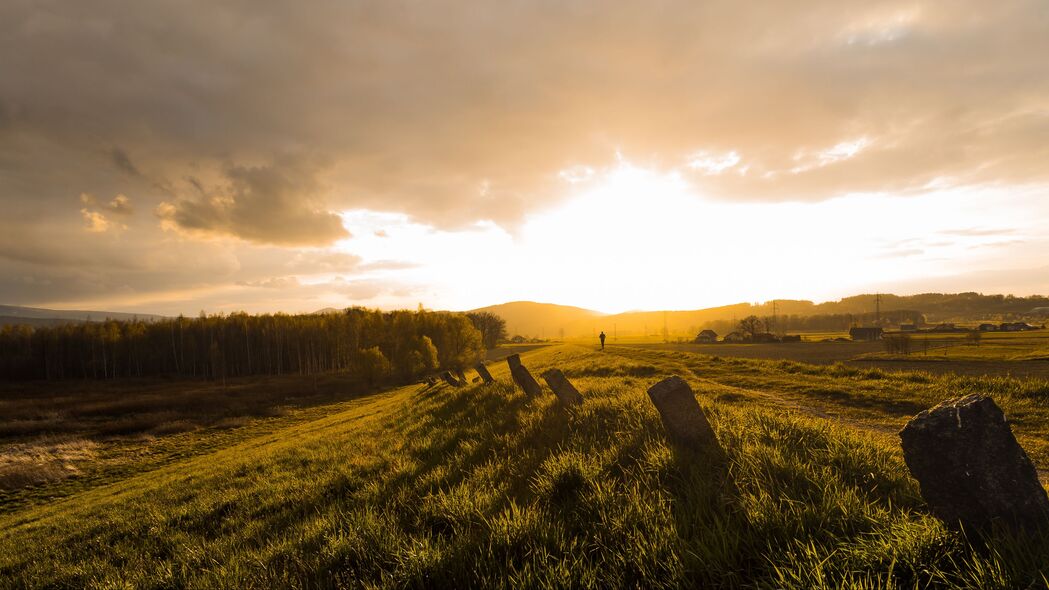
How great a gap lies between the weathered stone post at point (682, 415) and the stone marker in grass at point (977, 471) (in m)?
2.69

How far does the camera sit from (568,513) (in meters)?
4.99

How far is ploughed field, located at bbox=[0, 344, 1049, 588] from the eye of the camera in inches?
133

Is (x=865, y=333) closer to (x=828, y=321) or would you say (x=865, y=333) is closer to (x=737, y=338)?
(x=737, y=338)

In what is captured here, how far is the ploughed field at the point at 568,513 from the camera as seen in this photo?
3.37 m

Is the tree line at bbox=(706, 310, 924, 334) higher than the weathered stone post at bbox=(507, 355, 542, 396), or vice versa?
the weathered stone post at bbox=(507, 355, 542, 396)

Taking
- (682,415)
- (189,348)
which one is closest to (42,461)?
(682,415)

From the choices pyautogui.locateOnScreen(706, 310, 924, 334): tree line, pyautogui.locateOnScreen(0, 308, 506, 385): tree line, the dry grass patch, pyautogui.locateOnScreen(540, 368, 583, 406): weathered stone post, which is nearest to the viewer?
pyautogui.locateOnScreen(540, 368, 583, 406): weathered stone post

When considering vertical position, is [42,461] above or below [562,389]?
below

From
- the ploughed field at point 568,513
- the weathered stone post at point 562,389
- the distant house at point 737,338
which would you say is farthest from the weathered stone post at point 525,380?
the distant house at point 737,338

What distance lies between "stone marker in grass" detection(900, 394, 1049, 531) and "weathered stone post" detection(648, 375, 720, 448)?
2.69 meters

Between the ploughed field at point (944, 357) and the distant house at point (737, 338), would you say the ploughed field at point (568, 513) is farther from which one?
the distant house at point (737, 338)

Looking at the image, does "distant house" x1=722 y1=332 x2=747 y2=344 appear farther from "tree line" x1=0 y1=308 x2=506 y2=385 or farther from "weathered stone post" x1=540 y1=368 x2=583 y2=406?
"weathered stone post" x1=540 y1=368 x2=583 y2=406

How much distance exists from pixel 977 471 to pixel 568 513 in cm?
392

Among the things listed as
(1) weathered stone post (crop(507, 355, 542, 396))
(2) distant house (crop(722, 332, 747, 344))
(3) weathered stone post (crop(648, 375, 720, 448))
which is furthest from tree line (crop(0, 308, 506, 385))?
(3) weathered stone post (crop(648, 375, 720, 448))
